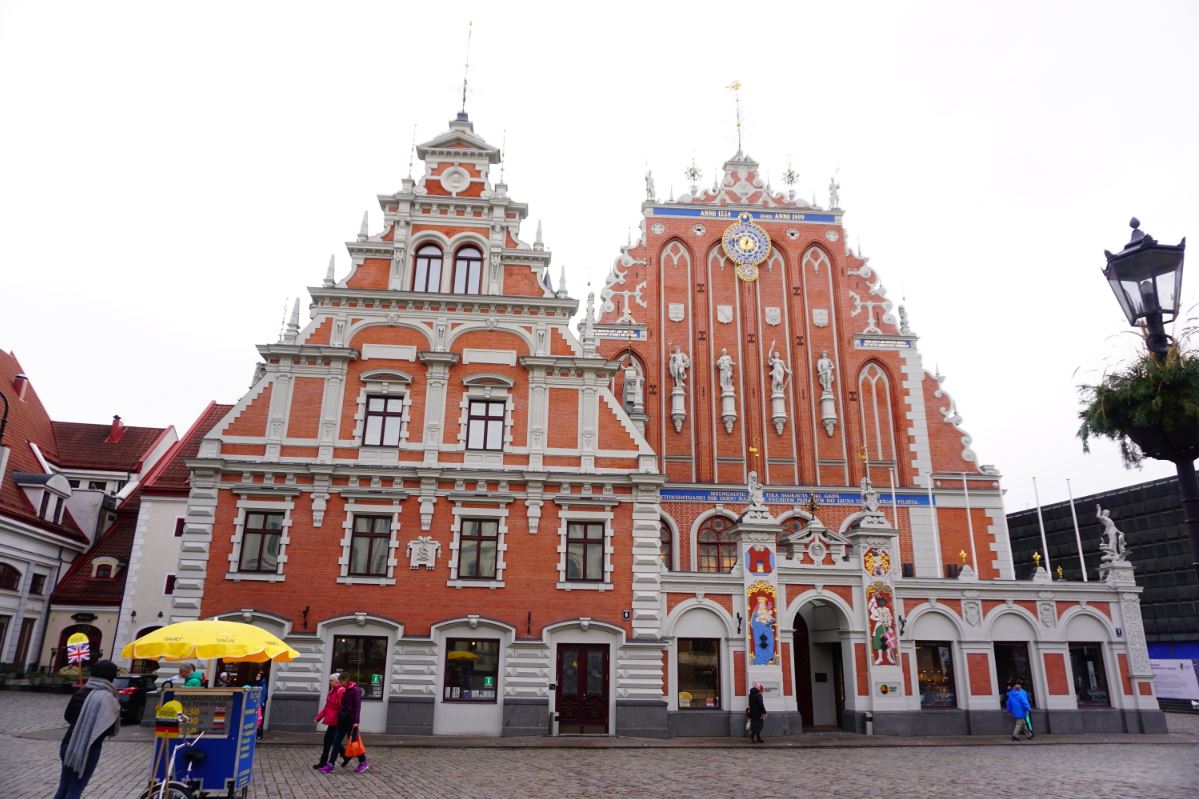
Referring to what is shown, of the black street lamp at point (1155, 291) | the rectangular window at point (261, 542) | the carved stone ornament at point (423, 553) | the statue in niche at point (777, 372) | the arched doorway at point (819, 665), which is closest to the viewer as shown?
the black street lamp at point (1155, 291)

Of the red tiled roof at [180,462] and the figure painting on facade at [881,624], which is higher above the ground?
the red tiled roof at [180,462]

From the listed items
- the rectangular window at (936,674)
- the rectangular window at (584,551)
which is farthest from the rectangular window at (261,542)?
the rectangular window at (936,674)

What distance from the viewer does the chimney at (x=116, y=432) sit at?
43031 mm

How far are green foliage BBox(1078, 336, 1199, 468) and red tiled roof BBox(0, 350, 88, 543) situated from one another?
3715 cm

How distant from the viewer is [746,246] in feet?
111

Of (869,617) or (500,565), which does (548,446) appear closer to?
A: (500,565)

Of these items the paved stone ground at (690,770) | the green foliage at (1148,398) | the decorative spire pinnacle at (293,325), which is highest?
the decorative spire pinnacle at (293,325)

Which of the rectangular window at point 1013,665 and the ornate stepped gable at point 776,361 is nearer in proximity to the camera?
the rectangular window at point 1013,665

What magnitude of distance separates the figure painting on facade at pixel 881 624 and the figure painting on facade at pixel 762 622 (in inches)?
120

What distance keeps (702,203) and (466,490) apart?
17.9 m

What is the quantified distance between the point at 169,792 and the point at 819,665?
20423 millimetres

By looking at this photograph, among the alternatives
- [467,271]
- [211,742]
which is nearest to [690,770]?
[211,742]

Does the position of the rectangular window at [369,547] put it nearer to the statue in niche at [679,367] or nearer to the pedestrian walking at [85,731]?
the pedestrian walking at [85,731]

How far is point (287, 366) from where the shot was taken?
24266mm
